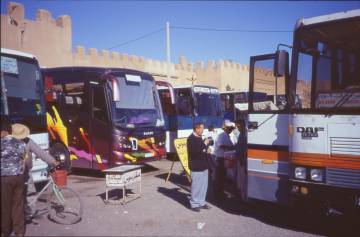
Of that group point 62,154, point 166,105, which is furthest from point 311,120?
point 166,105

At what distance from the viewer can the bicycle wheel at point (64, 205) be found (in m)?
6.42

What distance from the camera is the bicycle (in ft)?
20.7

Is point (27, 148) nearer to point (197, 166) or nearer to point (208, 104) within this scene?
point (197, 166)

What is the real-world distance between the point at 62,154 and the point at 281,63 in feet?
25.4

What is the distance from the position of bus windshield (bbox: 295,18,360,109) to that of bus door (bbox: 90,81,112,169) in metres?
6.02

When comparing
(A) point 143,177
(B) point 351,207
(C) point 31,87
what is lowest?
(A) point 143,177

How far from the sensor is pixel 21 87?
27.6ft

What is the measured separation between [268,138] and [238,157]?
1.36 m

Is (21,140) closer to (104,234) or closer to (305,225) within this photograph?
(104,234)

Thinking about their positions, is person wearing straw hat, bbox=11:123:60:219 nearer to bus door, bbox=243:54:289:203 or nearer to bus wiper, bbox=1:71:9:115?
bus wiper, bbox=1:71:9:115

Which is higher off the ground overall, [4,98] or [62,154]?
[4,98]

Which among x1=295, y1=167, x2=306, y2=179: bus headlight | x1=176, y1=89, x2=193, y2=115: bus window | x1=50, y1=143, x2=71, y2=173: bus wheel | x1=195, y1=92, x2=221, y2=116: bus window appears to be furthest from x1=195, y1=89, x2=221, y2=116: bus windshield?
x1=295, y1=167, x2=306, y2=179: bus headlight

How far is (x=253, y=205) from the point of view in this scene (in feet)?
26.5

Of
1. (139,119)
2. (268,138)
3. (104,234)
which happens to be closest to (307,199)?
(268,138)
